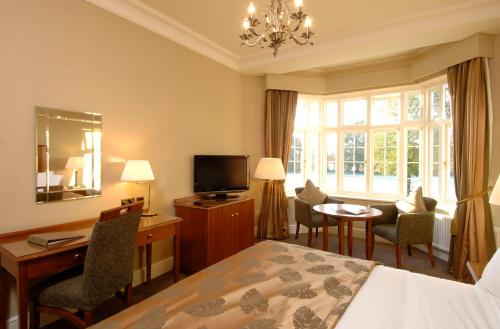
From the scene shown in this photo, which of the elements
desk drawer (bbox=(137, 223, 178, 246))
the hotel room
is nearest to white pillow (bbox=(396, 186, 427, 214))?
the hotel room

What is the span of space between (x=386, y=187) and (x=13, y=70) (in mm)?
4985

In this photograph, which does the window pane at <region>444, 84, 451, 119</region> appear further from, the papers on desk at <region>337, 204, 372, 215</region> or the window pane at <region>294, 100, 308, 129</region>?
the window pane at <region>294, 100, 308, 129</region>

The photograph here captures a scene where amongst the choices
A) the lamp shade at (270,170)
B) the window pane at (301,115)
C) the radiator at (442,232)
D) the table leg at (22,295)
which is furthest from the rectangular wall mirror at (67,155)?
the radiator at (442,232)

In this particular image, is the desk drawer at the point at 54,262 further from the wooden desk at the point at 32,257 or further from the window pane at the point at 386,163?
the window pane at the point at 386,163

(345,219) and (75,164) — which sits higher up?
(75,164)

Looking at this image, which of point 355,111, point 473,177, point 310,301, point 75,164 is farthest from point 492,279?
point 355,111

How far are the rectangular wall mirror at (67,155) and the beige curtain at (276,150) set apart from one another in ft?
8.84

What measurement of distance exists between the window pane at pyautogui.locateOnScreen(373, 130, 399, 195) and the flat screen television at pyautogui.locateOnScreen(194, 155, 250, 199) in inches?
92.1

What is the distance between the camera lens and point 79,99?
8.01ft

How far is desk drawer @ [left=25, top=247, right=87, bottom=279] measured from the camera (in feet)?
5.73

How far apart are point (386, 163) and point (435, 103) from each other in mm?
1153

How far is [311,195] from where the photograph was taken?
450cm

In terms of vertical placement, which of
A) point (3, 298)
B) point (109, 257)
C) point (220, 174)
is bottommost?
point (3, 298)

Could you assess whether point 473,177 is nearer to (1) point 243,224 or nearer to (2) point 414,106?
(2) point 414,106
